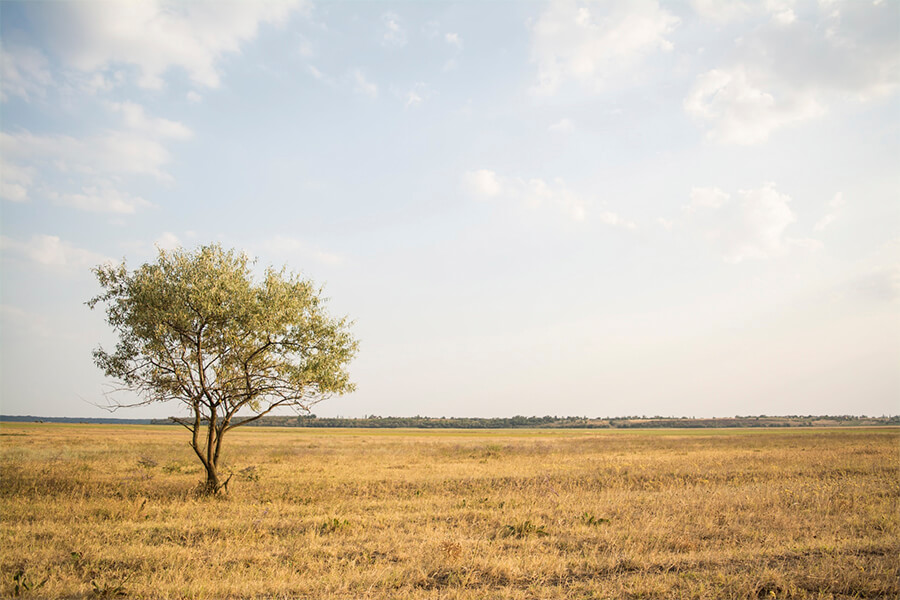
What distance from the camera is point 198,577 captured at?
959 centimetres

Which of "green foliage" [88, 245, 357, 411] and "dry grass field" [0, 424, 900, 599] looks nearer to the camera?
"dry grass field" [0, 424, 900, 599]

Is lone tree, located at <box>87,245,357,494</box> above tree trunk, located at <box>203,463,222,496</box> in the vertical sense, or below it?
above

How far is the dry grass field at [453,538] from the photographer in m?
9.24

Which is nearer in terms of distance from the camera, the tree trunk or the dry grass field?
the dry grass field

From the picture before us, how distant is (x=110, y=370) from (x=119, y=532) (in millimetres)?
9591

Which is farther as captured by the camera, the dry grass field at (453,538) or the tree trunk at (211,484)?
the tree trunk at (211,484)

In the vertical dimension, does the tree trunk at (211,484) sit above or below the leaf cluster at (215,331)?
below

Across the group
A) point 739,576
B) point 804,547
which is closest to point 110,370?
point 739,576

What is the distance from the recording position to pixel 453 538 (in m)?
12.7

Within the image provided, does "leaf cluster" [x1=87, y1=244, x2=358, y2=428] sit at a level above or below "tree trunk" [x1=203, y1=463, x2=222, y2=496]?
above

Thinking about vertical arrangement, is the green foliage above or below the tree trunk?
above

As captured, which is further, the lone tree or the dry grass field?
the lone tree

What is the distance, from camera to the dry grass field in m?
9.24

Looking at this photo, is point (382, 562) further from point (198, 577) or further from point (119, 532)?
point (119, 532)
